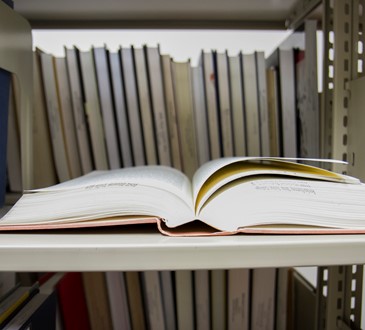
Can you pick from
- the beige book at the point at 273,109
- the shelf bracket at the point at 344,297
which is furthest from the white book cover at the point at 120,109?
the shelf bracket at the point at 344,297

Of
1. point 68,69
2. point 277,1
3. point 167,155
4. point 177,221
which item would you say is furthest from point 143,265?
point 277,1

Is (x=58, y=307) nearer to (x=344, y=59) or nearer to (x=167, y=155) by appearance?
(x=167, y=155)

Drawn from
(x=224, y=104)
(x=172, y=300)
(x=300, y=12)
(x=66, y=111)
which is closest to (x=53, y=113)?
(x=66, y=111)

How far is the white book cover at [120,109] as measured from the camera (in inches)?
24.4

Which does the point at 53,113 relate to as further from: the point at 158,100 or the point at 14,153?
the point at 158,100

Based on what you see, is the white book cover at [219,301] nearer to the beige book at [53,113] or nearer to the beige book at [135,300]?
the beige book at [135,300]

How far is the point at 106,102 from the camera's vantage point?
623 mm

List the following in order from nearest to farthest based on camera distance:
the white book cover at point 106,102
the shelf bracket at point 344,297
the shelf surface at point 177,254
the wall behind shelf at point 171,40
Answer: the shelf surface at point 177,254 < the shelf bracket at point 344,297 < the white book cover at point 106,102 < the wall behind shelf at point 171,40

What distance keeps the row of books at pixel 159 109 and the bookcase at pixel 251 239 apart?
11 cm

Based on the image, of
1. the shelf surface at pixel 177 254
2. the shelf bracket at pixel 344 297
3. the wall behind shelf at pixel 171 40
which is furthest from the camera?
the wall behind shelf at pixel 171 40

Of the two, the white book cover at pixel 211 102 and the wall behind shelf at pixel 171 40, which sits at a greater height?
the wall behind shelf at pixel 171 40

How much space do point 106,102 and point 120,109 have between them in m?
0.03

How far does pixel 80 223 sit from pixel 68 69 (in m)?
0.44

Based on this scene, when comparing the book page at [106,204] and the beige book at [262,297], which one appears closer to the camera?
the book page at [106,204]
